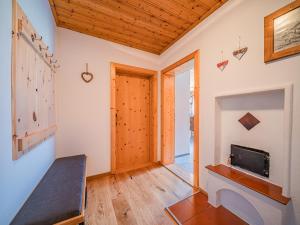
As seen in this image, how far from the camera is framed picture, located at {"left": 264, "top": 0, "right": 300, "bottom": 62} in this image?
0.98 metres

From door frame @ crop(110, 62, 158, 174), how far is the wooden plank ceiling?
0.54 meters

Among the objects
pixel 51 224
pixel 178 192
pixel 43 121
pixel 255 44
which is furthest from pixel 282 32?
pixel 43 121

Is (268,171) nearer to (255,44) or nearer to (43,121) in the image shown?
(255,44)

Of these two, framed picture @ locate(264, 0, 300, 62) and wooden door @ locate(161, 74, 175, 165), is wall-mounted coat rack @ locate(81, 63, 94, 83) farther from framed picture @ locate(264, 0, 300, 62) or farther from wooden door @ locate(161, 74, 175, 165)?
framed picture @ locate(264, 0, 300, 62)

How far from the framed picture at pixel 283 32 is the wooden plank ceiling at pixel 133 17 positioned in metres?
0.69

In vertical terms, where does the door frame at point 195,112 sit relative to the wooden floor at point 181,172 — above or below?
above

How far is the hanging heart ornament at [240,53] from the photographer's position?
1.32m

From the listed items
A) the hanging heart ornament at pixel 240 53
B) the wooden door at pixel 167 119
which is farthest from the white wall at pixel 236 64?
the wooden door at pixel 167 119

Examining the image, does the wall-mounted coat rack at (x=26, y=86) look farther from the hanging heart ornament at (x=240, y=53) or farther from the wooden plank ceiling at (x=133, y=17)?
the hanging heart ornament at (x=240, y=53)

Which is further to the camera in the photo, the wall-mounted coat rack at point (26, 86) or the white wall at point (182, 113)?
the white wall at point (182, 113)

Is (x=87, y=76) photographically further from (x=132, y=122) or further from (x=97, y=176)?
(x=97, y=176)

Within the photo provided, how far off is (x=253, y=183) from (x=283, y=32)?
56.7 inches

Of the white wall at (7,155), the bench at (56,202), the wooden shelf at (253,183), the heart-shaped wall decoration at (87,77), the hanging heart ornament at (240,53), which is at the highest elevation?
the hanging heart ornament at (240,53)

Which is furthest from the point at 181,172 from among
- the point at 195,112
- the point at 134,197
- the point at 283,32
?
the point at 283,32
